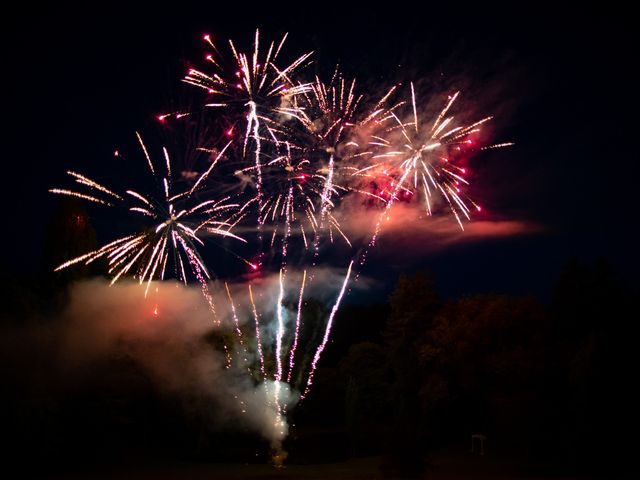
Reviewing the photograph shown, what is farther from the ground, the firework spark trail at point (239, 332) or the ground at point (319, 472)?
the firework spark trail at point (239, 332)

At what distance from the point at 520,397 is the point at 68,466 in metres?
14.3

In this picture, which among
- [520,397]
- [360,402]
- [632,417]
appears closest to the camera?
[632,417]

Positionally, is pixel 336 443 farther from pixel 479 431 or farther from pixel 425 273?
pixel 425 273

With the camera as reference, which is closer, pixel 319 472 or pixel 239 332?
pixel 319 472

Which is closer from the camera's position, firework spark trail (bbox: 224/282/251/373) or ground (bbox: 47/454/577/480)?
ground (bbox: 47/454/577/480)

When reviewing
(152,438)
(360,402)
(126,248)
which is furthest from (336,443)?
(126,248)

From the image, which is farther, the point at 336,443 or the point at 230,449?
the point at 336,443

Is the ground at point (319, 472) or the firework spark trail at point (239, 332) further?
the firework spark trail at point (239, 332)

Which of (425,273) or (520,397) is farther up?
(425,273)

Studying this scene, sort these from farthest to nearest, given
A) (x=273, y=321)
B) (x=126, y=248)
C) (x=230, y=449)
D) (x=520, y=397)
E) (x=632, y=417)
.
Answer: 1. (x=273, y=321)
2. (x=230, y=449)
3. (x=520, y=397)
4. (x=632, y=417)
5. (x=126, y=248)

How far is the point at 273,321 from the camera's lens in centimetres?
2739

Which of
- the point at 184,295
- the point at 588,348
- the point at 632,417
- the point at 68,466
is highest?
the point at 184,295

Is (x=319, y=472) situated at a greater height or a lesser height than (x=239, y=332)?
lesser

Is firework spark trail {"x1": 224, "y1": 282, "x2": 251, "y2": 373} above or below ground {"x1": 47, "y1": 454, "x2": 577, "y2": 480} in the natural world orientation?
above
